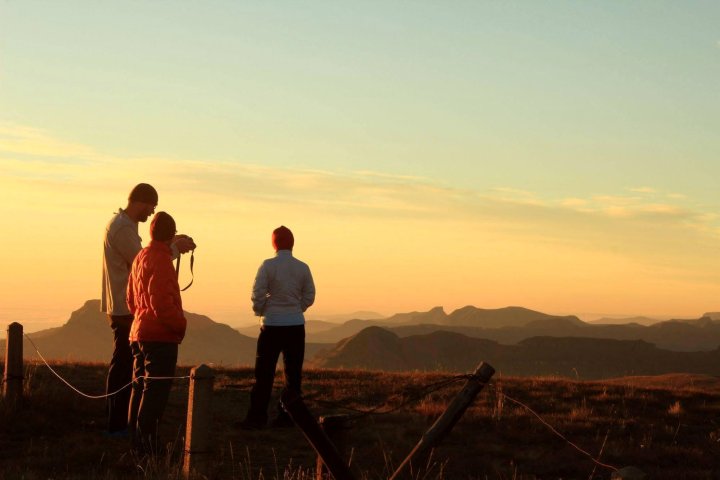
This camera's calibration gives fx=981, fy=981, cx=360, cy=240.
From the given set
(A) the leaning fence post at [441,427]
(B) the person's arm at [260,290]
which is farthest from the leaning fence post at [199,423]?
(B) the person's arm at [260,290]

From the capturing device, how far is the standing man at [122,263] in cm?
1034

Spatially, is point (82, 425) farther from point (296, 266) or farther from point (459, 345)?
point (459, 345)

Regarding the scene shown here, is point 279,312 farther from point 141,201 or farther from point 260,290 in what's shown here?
point 141,201

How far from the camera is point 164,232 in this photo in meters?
9.52

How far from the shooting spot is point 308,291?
11.8 meters

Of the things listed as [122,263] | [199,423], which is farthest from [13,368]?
[199,423]

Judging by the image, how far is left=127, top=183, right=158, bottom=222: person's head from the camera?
407 inches

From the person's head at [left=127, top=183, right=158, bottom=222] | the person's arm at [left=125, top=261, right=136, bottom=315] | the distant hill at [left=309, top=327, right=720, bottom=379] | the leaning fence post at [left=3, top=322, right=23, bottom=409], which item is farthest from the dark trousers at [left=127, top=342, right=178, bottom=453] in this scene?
the distant hill at [left=309, top=327, right=720, bottom=379]

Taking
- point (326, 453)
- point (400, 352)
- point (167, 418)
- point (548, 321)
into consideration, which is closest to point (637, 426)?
point (167, 418)

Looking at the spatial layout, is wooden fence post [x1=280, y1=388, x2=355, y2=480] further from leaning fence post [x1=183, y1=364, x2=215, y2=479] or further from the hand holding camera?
the hand holding camera

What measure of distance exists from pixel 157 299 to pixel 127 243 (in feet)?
4.09

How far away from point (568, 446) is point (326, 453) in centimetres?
518

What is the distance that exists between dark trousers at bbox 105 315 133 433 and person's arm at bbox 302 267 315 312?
7.48 feet

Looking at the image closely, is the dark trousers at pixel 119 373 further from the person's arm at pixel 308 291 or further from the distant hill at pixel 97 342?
the distant hill at pixel 97 342
